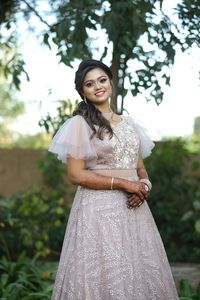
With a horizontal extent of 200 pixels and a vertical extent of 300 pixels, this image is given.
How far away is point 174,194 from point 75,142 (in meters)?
5.28

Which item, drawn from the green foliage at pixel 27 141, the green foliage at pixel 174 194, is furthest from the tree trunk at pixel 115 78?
the green foliage at pixel 27 141

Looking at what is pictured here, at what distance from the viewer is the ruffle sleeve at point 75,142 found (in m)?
3.88

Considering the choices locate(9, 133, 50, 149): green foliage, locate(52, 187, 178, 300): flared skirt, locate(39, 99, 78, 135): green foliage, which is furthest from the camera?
locate(9, 133, 50, 149): green foliage

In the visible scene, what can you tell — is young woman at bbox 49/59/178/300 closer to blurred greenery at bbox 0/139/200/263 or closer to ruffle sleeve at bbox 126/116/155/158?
ruffle sleeve at bbox 126/116/155/158

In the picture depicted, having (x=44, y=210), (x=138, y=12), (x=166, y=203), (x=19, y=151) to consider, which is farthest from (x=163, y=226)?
(x=138, y=12)

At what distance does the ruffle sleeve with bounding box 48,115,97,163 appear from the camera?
3.88m

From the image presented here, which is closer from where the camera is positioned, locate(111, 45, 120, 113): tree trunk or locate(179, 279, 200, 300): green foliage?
locate(179, 279, 200, 300): green foliage

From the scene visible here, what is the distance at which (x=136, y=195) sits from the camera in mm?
3922

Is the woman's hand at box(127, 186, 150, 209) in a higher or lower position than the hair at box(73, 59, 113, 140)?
lower

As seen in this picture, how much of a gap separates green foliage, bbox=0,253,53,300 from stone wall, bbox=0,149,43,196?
11.5ft

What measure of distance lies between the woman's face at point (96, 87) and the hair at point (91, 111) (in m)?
0.03

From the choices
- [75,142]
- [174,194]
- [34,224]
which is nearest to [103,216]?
[75,142]

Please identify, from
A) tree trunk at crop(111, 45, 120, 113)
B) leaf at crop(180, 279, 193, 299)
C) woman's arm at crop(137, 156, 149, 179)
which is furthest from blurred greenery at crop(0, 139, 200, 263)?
woman's arm at crop(137, 156, 149, 179)

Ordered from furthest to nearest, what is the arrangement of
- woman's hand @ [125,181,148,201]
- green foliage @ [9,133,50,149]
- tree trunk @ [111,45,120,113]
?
green foliage @ [9,133,50,149]
tree trunk @ [111,45,120,113]
woman's hand @ [125,181,148,201]
